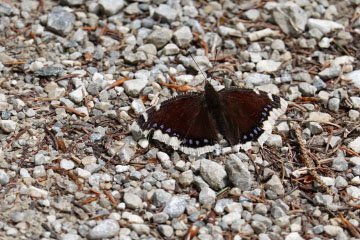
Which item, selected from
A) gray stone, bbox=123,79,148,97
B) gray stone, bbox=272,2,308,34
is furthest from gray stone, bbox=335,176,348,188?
gray stone, bbox=272,2,308,34

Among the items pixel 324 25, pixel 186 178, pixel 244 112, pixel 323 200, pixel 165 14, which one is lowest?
pixel 186 178

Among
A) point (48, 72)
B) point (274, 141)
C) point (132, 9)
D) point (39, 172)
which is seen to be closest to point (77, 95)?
point (48, 72)

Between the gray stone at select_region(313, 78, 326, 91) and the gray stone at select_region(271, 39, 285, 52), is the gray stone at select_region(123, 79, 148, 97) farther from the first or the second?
the gray stone at select_region(313, 78, 326, 91)

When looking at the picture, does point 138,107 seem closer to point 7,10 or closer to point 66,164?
point 66,164

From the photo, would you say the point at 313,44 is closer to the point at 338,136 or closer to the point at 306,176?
the point at 338,136

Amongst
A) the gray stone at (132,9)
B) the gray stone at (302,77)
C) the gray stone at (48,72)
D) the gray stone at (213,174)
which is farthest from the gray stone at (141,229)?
the gray stone at (132,9)

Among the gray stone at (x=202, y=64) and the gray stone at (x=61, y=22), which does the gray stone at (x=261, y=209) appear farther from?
the gray stone at (x=61, y=22)
